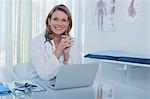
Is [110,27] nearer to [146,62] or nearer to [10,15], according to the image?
[146,62]

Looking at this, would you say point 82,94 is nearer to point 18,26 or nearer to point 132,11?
point 132,11

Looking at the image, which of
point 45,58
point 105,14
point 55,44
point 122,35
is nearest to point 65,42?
point 55,44

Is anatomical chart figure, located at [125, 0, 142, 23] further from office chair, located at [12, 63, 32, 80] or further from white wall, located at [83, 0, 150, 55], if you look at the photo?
office chair, located at [12, 63, 32, 80]

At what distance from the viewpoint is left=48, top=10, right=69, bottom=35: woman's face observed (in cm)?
185

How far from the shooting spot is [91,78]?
1.44 m

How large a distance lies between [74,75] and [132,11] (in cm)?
132

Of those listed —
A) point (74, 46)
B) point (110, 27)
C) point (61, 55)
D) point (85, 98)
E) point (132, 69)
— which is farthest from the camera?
point (110, 27)

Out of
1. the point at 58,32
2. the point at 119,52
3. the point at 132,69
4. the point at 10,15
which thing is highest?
the point at 10,15

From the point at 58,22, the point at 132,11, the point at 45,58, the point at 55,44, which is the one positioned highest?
the point at 132,11

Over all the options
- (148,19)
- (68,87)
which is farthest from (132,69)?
(68,87)

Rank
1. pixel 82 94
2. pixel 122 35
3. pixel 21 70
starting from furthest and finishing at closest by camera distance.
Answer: pixel 122 35 < pixel 21 70 < pixel 82 94

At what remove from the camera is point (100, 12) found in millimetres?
2908

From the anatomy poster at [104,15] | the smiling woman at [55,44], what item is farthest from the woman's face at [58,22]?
the anatomy poster at [104,15]

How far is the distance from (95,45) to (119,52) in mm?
630
